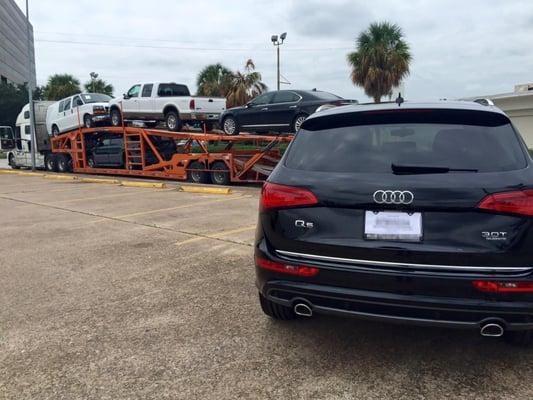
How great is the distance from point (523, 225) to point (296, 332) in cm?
174

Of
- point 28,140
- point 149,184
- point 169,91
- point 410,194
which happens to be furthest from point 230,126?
point 28,140

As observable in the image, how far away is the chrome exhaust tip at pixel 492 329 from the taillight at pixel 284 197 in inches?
44.2

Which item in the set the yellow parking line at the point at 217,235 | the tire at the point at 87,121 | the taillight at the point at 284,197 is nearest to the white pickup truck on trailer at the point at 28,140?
the tire at the point at 87,121

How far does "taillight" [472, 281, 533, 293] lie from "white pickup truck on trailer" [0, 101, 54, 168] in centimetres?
2359

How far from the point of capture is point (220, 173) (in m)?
15.1

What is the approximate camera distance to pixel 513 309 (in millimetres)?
2506

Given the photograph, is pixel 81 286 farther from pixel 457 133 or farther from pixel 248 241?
pixel 457 133

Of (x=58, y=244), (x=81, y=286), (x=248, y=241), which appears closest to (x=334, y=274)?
(x=81, y=286)

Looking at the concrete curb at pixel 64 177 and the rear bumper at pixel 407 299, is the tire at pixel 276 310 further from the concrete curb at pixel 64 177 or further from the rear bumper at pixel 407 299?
the concrete curb at pixel 64 177

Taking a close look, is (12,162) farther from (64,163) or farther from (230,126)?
(230,126)

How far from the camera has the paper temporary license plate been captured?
2.61 metres

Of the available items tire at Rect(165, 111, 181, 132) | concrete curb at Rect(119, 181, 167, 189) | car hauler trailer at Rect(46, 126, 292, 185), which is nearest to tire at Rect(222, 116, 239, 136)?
car hauler trailer at Rect(46, 126, 292, 185)

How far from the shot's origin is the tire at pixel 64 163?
22.2m

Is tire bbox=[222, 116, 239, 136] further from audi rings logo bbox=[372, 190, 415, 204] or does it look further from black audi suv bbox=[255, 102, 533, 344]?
audi rings logo bbox=[372, 190, 415, 204]
